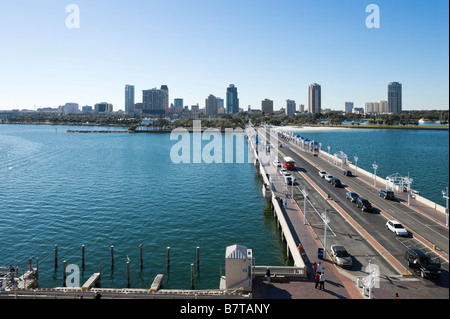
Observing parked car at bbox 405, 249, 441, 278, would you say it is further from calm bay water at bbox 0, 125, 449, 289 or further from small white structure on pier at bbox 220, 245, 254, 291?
small white structure on pier at bbox 220, 245, 254, 291

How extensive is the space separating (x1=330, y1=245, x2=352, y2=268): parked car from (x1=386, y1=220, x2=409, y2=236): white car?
8.22m

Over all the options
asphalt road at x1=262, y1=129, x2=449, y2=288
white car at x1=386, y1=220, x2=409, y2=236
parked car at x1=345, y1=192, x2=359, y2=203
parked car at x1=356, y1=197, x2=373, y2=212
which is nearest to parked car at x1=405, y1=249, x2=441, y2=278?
asphalt road at x1=262, y1=129, x2=449, y2=288

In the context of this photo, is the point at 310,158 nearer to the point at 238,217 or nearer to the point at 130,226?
the point at 238,217

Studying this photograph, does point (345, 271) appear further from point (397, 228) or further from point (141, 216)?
point (141, 216)

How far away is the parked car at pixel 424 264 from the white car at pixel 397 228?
580cm

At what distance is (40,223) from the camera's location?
4281cm

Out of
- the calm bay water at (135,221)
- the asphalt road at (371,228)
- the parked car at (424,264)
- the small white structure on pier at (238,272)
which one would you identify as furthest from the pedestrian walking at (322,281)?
the calm bay water at (135,221)

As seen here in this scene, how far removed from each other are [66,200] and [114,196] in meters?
7.67

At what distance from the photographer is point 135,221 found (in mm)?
43562

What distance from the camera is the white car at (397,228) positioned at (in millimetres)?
29969

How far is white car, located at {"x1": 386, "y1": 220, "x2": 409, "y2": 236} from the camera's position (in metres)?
30.0

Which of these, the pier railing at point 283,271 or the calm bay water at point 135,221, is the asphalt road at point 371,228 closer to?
the pier railing at point 283,271
